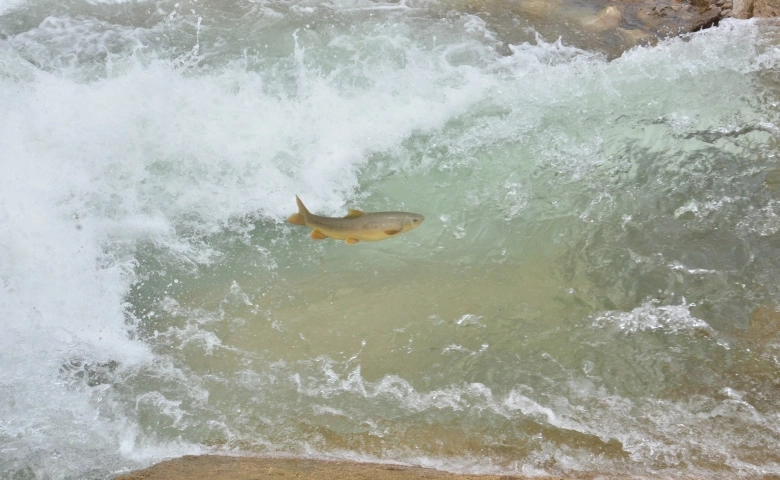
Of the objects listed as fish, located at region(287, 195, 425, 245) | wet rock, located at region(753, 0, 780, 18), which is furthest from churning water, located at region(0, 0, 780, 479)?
fish, located at region(287, 195, 425, 245)

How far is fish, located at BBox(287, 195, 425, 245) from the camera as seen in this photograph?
3.71m

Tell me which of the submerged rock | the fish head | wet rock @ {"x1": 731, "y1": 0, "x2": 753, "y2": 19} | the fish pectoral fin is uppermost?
wet rock @ {"x1": 731, "y1": 0, "x2": 753, "y2": 19}

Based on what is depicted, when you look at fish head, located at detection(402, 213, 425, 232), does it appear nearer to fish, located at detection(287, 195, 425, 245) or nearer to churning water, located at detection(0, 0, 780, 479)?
fish, located at detection(287, 195, 425, 245)

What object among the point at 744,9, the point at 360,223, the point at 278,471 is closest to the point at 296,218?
the point at 360,223

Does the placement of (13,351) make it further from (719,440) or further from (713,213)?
(713,213)

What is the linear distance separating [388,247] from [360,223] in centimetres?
122

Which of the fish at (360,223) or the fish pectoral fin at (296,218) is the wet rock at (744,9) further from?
the fish pectoral fin at (296,218)

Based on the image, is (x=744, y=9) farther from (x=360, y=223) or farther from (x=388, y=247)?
(x=360, y=223)

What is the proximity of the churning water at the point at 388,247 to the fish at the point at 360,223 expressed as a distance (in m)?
0.78

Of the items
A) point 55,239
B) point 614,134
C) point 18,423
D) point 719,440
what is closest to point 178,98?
point 55,239

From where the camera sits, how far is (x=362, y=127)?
585 centimetres

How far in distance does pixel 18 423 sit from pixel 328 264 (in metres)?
2.07

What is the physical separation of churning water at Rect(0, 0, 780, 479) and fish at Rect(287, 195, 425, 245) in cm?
78

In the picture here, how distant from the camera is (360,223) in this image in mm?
3717
